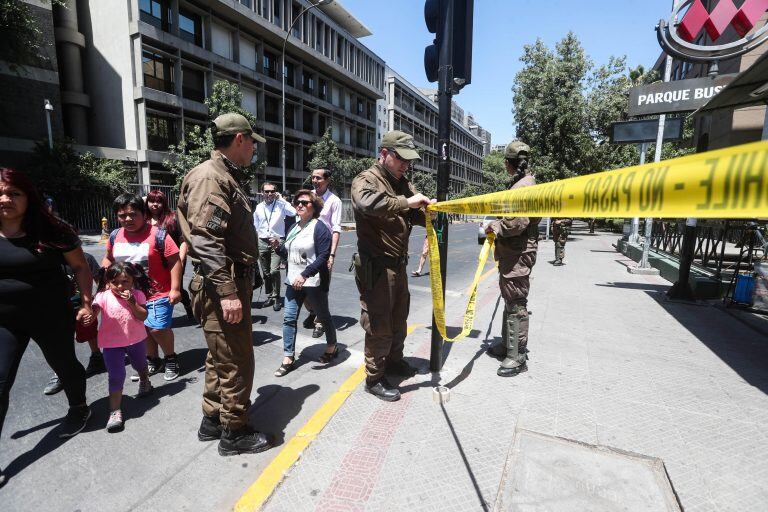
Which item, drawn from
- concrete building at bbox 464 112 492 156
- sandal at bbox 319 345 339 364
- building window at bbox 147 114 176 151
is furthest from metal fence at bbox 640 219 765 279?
concrete building at bbox 464 112 492 156

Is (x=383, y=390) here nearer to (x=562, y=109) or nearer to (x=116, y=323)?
(x=116, y=323)

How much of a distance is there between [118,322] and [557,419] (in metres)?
3.39

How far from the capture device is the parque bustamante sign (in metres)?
6.36

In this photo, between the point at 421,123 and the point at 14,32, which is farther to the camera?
Answer: the point at 421,123

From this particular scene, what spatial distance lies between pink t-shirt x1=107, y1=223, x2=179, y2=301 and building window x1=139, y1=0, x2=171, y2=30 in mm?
26710

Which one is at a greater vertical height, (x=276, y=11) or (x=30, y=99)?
(x=276, y=11)

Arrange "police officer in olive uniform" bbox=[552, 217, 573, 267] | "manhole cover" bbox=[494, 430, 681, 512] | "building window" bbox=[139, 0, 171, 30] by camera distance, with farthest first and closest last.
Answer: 1. "building window" bbox=[139, 0, 171, 30]
2. "police officer in olive uniform" bbox=[552, 217, 573, 267]
3. "manhole cover" bbox=[494, 430, 681, 512]

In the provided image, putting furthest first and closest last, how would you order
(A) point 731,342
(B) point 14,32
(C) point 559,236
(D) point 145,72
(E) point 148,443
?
(D) point 145,72
(B) point 14,32
(C) point 559,236
(A) point 731,342
(E) point 148,443

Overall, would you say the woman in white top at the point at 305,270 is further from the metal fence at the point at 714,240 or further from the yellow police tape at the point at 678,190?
the metal fence at the point at 714,240

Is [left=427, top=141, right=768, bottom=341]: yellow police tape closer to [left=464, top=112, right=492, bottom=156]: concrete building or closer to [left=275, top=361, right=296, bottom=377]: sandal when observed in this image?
[left=275, top=361, right=296, bottom=377]: sandal

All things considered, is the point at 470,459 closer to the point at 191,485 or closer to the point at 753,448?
the point at 191,485

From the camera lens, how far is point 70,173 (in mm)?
18203

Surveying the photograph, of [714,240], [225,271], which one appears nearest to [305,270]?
[225,271]

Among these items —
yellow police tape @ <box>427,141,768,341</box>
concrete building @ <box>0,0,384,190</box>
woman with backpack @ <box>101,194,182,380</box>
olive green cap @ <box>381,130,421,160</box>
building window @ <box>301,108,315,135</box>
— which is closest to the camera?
yellow police tape @ <box>427,141,768,341</box>
